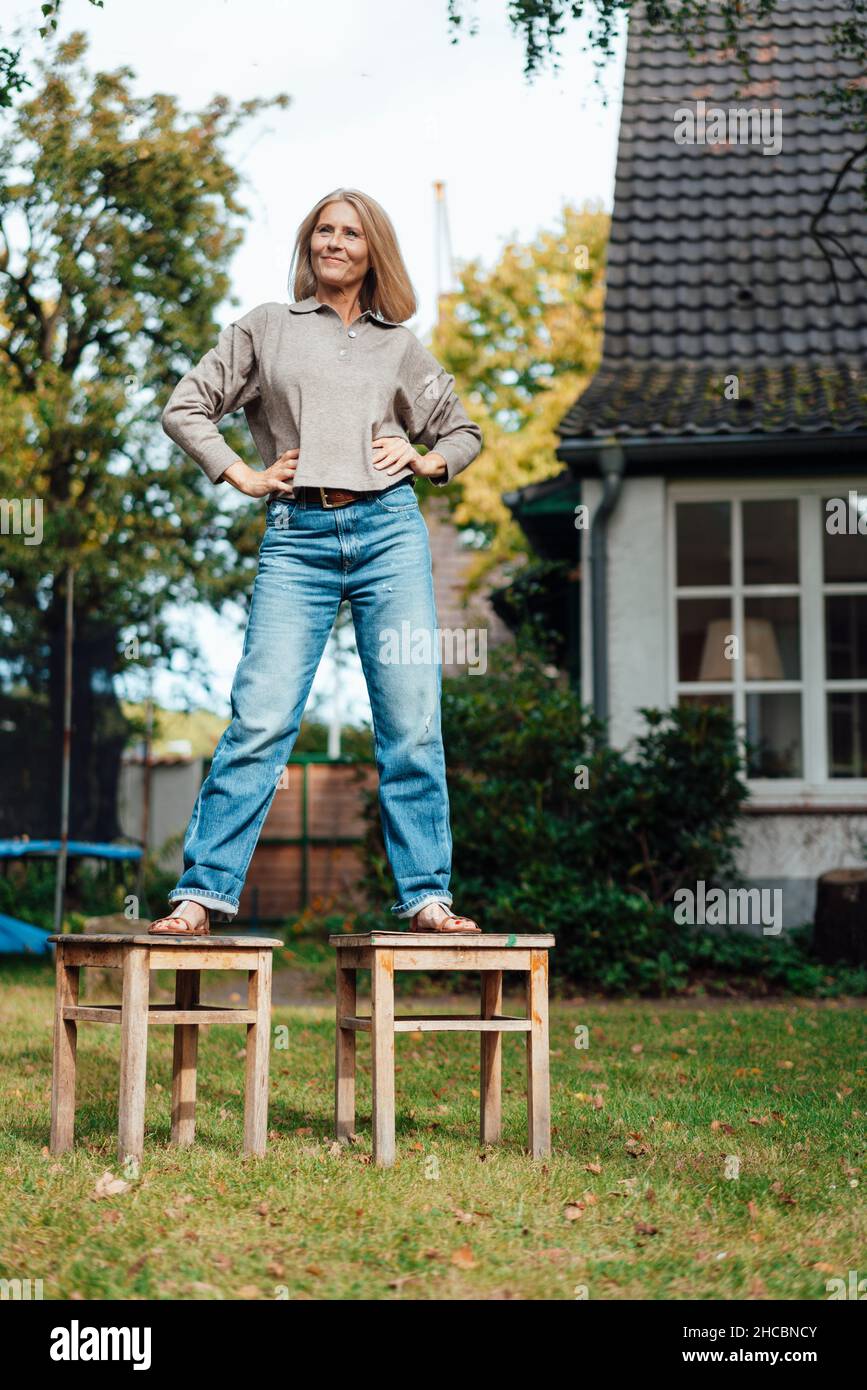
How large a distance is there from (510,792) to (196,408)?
18.1ft

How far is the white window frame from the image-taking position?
995 cm

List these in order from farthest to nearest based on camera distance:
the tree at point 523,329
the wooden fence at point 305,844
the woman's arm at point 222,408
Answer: the tree at point 523,329, the wooden fence at point 305,844, the woman's arm at point 222,408

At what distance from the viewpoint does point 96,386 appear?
Result: 39.6 ft

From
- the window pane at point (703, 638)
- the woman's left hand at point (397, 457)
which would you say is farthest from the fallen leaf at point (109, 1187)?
the window pane at point (703, 638)

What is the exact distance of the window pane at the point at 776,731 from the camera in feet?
33.5

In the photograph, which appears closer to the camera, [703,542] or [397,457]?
[397,457]

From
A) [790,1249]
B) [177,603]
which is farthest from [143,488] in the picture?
[790,1249]

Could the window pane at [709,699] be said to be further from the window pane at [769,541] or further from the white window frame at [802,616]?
the window pane at [769,541]

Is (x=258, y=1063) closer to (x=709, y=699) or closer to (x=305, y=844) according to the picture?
(x=709, y=699)

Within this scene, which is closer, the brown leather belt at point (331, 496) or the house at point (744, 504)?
the brown leather belt at point (331, 496)

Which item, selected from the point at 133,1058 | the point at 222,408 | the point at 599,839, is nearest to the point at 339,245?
the point at 222,408

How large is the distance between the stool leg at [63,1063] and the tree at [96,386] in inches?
309

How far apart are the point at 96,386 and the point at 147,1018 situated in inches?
363
